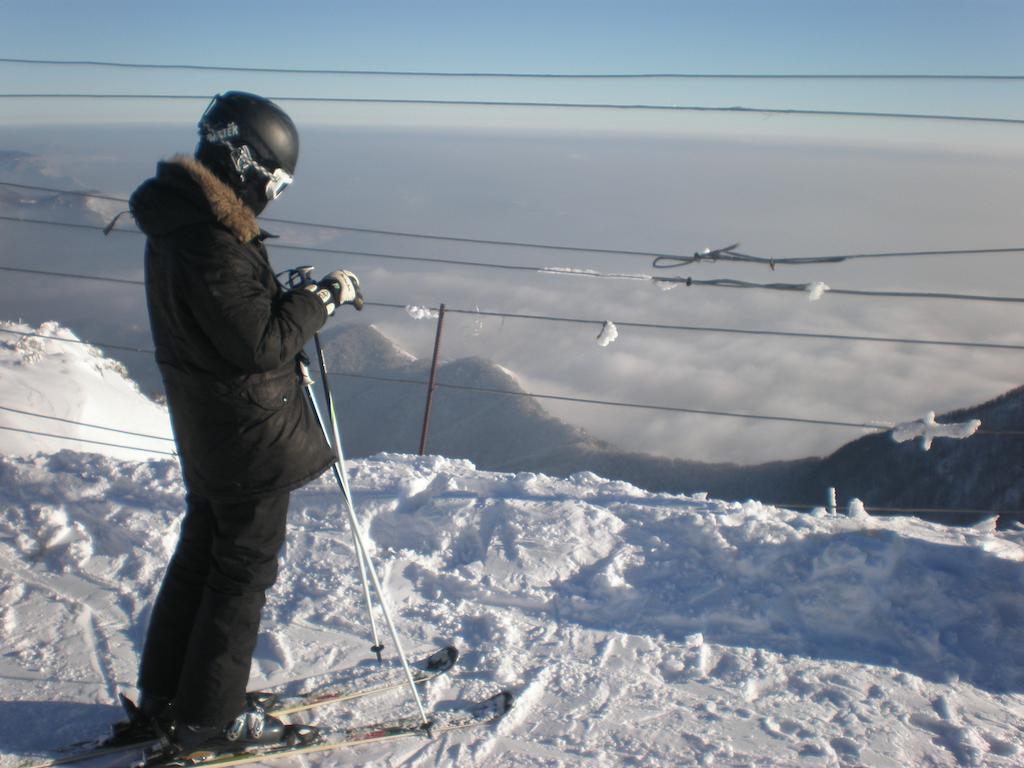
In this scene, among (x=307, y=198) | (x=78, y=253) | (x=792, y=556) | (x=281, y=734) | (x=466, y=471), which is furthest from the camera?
(x=78, y=253)

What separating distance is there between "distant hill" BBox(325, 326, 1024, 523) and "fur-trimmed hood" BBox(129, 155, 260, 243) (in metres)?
12.7

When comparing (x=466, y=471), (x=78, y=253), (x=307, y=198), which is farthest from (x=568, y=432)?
(x=466, y=471)

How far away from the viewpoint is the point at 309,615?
9.82ft

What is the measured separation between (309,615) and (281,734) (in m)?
0.78

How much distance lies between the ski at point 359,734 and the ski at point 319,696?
13 centimetres

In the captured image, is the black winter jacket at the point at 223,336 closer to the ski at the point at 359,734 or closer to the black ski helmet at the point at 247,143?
the black ski helmet at the point at 247,143

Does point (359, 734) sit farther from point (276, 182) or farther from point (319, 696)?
point (276, 182)

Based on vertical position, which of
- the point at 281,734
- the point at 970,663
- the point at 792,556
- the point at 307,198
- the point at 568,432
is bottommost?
the point at 281,734

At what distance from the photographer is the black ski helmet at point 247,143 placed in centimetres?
191

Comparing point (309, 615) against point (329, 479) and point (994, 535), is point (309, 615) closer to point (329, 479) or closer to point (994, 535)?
point (329, 479)

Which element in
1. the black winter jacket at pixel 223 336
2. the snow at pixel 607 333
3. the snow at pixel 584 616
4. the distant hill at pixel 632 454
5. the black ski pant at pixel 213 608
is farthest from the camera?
the distant hill at pixel 632 454

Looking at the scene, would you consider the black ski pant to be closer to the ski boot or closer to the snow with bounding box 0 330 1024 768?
the ski boot

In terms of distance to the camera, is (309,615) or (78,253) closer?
(309,615)

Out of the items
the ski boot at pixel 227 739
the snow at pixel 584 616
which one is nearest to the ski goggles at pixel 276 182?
the ski boot at pixel 227 739
